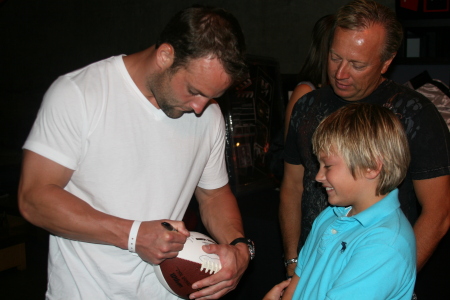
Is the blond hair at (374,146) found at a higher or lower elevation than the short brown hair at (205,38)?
lower

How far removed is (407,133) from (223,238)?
812 millimetres

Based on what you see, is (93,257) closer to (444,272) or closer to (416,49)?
(444,272)

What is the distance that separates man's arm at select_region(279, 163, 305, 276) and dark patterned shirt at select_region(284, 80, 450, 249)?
0.06 m

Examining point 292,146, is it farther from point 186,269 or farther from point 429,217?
point 186,269

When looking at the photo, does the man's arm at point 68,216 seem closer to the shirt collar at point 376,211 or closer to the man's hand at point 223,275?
the man's hand at point 223,275

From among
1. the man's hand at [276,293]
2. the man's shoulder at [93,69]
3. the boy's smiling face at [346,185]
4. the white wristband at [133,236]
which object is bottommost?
the man's hand at [276,293]

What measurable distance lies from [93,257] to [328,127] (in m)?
0.91

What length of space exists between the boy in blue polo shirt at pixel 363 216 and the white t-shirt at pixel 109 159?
1.76 ft

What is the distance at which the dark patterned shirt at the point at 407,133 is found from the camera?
1.60 meters

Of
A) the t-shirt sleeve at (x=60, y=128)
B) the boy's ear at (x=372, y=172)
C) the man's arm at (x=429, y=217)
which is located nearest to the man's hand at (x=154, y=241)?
the t-shirt sleeve at (x=60, y=128)

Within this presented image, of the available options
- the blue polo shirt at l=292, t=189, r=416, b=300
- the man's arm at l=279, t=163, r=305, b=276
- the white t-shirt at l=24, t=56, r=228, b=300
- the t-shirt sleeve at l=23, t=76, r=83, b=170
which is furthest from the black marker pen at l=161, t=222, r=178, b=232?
the man's arm at l=279, t=163, r=305, b=276

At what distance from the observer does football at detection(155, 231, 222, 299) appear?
5.29 feet

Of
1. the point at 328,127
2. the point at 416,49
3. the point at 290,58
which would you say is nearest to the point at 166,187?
the point at 328,127

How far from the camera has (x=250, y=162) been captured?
3.75 m
